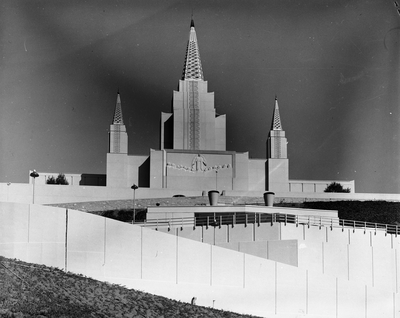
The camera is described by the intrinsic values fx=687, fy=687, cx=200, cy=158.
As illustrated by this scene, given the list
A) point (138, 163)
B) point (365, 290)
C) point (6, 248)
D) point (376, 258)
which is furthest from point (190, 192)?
point (6, 248)

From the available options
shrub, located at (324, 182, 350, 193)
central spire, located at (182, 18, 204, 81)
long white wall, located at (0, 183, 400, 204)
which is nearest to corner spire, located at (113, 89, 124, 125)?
central spire, located at (182, 18, 204, 81)

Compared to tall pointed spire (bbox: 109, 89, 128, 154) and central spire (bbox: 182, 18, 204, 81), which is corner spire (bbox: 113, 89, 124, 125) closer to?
tall pointed spire (bbox: 109, 89, 128, 154)

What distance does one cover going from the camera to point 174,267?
23.8m

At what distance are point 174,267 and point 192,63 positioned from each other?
47.8 metres

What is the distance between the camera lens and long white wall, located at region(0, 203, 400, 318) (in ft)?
73.1

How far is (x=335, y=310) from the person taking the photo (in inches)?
1003

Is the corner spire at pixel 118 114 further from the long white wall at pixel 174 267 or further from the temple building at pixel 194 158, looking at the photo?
the long white wall at pixel 174 267

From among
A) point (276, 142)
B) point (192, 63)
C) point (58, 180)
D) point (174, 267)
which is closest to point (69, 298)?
point (174, 267)

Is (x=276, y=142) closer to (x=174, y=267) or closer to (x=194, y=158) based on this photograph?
(x=194, y=158)

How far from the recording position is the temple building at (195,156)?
61.7 meters

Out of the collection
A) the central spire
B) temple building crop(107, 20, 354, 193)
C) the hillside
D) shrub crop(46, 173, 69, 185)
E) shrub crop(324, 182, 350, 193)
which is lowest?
the hillside

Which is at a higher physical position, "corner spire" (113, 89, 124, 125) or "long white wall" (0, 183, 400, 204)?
"corner spire" (113, 89, 124, 125)

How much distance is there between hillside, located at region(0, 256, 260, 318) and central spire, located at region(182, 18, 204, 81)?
4843cm

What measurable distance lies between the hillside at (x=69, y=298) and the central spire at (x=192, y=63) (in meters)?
48.4
